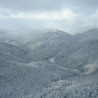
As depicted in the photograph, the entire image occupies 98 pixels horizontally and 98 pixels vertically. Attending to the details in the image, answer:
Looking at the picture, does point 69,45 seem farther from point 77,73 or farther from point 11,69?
point 11,69

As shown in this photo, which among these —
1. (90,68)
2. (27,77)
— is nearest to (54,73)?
(27,77)

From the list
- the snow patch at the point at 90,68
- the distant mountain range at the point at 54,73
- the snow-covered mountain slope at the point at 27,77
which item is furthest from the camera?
the snow patch at the point at 90,68

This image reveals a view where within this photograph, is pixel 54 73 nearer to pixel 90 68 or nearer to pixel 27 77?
pixel 27 77

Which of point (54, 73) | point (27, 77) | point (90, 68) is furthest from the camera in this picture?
point (90, 68)

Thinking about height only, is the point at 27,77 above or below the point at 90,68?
below

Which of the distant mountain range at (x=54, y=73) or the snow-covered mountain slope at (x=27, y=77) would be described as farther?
the snow-covered mountain slope at (x=27, y=77)

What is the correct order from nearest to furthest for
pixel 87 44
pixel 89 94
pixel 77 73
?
pixel 89 94 → pixel 77 73 → pixel 87 44

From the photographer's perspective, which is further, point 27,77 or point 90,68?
point 90,68

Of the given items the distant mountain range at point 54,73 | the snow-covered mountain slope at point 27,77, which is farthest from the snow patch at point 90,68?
the snow-covered mountain slope at point 27,77

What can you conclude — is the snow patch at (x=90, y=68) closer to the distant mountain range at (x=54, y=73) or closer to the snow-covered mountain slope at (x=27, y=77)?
the distant mountain range at (x=54, y=73)

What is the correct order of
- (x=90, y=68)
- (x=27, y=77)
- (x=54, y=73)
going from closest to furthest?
(x=27, y=77)
(x=54, y=73)
(x=90, y=68)

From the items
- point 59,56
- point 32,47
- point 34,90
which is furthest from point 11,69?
point 32,47
